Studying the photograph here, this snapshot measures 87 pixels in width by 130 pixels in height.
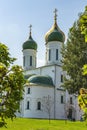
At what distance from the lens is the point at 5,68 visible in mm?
15625

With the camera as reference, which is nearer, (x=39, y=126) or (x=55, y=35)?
(x=39, y=126)

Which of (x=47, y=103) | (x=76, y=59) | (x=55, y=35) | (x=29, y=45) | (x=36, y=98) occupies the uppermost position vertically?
(x=55, y=35)

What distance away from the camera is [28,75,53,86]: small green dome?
70.4 metres

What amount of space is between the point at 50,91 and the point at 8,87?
55.1m

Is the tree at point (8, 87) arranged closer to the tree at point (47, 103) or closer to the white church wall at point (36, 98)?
the tree at point (47, 103)

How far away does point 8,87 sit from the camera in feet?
51.8

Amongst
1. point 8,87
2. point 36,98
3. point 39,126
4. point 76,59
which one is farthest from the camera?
point 36,98

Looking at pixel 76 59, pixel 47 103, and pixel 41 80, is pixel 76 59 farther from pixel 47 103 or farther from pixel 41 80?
pixel 41 80

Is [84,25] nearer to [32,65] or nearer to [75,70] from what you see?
[75,70]

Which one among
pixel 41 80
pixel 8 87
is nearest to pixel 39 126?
pixel 8 87

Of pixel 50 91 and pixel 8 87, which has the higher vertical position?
pixel 50 91

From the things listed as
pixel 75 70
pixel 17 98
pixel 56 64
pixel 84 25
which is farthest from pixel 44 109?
pixel 84 25

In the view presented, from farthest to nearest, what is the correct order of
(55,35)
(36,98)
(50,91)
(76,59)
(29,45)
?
1. (29,45)
2. (55,35)
3. (50,91)
4. (36,98)
5. (76,59)

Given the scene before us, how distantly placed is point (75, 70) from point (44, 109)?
27224 millimetres
